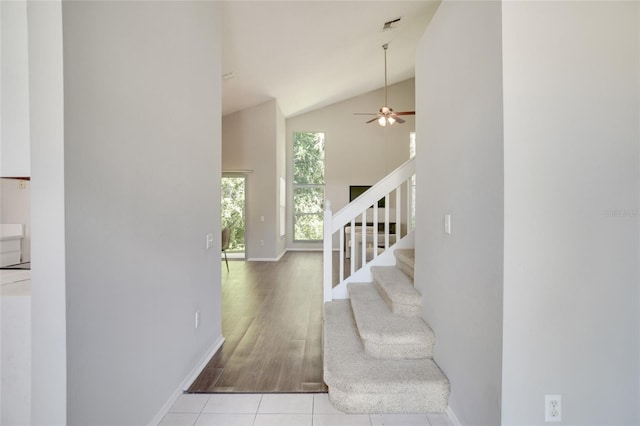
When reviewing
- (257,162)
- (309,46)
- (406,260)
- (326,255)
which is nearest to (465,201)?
(406,260)

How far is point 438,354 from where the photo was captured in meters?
2.08

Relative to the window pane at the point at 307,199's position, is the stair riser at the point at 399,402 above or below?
below

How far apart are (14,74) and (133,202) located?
66cm

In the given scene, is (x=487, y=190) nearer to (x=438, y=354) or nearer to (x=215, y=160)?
(x=438, y=354)

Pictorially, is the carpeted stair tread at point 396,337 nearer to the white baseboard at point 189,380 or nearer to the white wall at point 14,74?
the white baseboard at point 189,380

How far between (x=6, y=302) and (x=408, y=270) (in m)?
2.74

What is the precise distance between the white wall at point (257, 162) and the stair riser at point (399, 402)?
18.1 ft

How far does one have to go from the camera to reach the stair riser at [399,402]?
191cm

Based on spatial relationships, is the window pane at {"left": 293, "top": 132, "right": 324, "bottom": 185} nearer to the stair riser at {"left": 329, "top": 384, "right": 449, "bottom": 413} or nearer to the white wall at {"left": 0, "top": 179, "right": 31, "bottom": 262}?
the stair riser at {"left": 329, "top": 384, "right": 449, "bottom": 413}

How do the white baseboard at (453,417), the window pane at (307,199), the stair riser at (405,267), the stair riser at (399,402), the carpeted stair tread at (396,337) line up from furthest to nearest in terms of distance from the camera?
1. the window pane at (307,199)
2. the stair riser at (405,267)
3. the carpeted stair tread at (396,337)
4. the stair riser at (399,402)
5. the white baseboard at (453,417)

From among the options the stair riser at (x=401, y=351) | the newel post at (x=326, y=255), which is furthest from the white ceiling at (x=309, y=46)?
the stair riser at (x=401, y=351)

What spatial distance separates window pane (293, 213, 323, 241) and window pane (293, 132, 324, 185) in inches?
39.5

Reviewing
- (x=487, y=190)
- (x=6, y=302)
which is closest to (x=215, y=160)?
(x=6, y=302)

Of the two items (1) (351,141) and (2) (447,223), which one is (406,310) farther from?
(1) (351,141)
